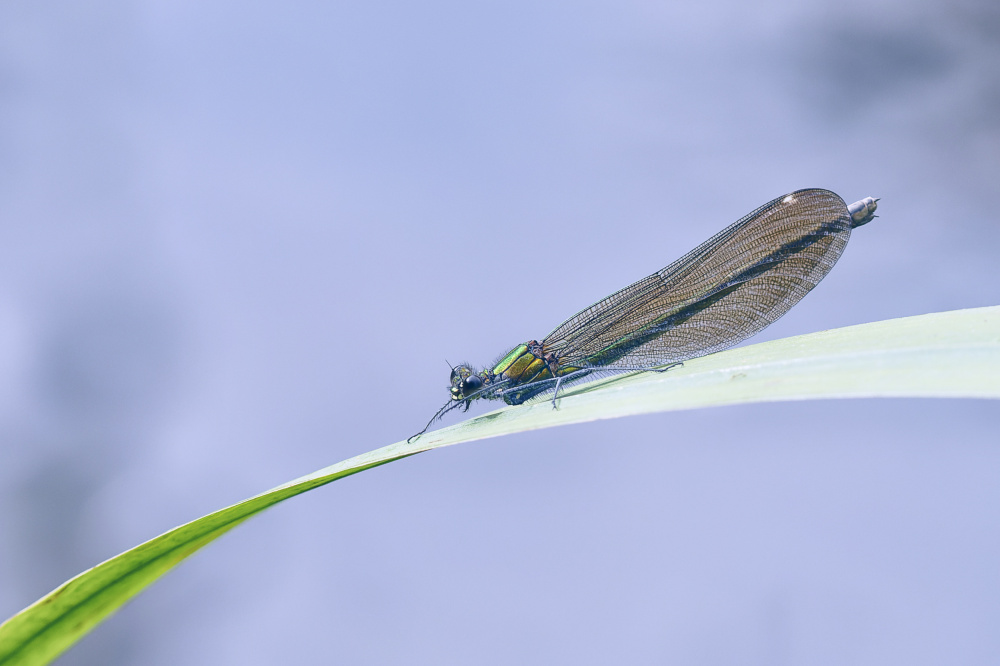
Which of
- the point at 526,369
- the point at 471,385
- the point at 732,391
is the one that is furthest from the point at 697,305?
the point at 732,391

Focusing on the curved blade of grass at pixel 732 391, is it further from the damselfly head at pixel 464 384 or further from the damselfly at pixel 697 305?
the damselfly head at pixel 464 384

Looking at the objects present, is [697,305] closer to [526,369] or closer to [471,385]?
[526,369]

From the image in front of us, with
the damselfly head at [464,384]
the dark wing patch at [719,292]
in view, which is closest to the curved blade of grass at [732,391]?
the dark wing patch at [719,292]

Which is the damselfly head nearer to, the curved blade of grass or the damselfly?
the damselfly

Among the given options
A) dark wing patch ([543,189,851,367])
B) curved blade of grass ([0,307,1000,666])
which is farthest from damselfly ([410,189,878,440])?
curved blade of grass ([0,307,1000,666])

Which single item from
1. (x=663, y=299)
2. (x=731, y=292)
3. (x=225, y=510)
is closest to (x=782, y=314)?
(x=731, y=292)

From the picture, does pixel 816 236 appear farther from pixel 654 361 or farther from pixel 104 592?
pixel 104 592
